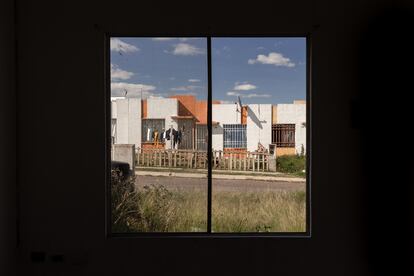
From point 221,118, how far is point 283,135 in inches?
20.3

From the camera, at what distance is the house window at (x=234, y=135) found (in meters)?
3.34

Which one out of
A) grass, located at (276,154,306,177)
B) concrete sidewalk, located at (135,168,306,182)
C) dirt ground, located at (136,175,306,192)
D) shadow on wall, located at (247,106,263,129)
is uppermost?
shadow on wall, located at (247,106,263,129)

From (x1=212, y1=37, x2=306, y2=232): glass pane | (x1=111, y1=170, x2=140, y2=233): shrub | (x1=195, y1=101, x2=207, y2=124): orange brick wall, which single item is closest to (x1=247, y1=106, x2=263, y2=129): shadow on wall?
(x1=212, y1=37, x2=306, y2=232): glass pane

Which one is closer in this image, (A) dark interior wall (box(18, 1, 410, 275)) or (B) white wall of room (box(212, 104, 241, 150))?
(A) dark interior wall (box(18, 1, 410, 275))

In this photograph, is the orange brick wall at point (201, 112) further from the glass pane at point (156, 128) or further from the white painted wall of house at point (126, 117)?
the white painted wall of house at point (126, 117)
